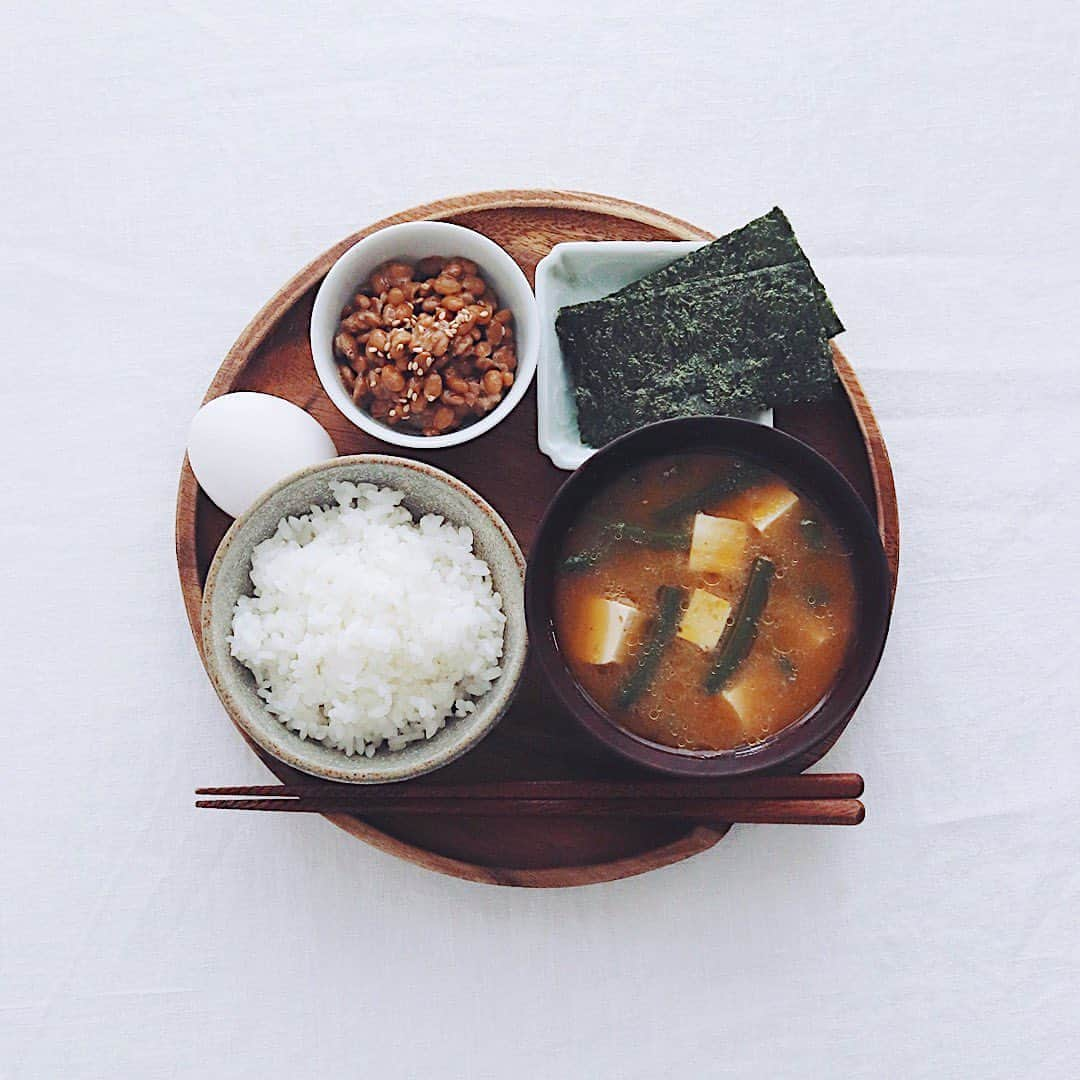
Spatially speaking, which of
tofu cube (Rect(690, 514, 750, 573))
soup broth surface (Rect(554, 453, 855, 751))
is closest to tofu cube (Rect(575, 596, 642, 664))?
soup broth surface (Rect(554, 453, 855, 751))

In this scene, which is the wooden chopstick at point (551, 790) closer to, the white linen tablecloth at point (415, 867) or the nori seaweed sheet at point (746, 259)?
the white linen tablecloth at point (415, 867)

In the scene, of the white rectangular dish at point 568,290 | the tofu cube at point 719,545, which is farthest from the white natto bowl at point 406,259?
the tofu cube at point 719,545

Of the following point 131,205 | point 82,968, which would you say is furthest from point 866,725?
point 131,205

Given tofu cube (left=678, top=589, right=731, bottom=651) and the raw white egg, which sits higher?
the raw white egg

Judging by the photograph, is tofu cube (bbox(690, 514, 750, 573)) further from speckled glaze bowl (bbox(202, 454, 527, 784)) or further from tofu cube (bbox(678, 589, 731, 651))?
speckled glaze bowl (bbox(202, 454, 527, 784))

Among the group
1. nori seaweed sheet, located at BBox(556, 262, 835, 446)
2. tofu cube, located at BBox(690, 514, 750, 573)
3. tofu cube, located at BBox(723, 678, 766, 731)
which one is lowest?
tofu cube, located at BBox(723, 678, 766, 731)

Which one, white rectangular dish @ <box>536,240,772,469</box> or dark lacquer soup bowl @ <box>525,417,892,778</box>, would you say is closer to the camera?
dark lacquer soup bowl @ <box>525,417,892,778</box>

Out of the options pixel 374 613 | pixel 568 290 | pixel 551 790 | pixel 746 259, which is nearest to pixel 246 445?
pixel 374 613
